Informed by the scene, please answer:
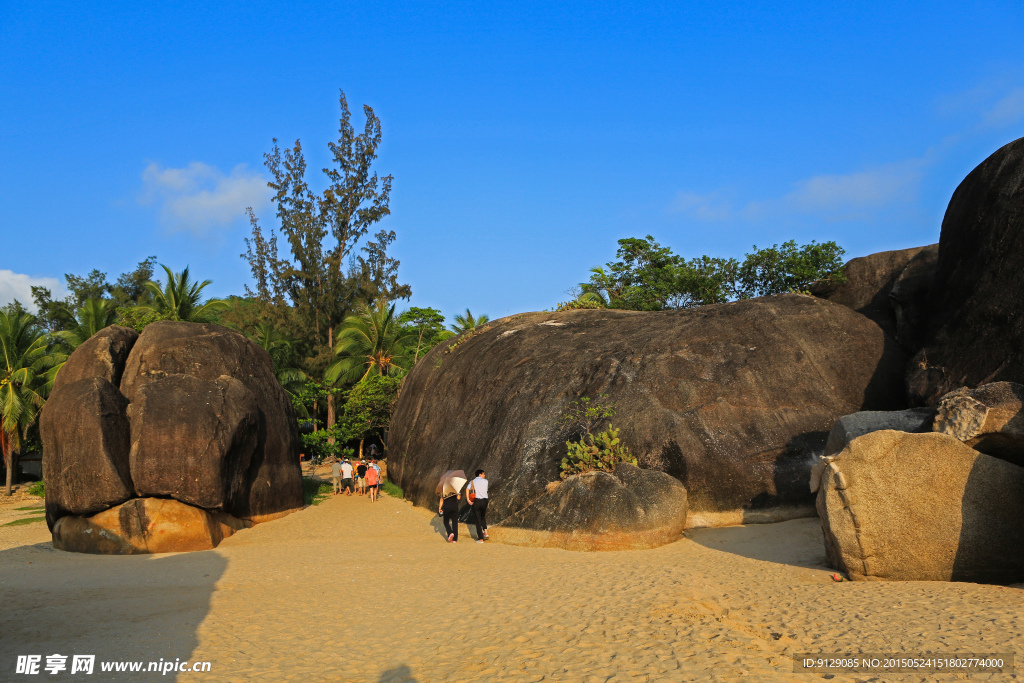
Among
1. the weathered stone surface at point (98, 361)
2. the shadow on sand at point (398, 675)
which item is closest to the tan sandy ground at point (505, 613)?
the shadow on sand at point (398, 675)

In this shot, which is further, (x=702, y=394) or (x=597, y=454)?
(x=702, y=394)

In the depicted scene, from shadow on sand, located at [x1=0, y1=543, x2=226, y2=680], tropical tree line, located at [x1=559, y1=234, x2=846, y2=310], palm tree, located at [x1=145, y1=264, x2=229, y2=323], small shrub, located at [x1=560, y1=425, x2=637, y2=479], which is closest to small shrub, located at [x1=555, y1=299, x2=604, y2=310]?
tropical tree line, located at [x1=559, y1=234, x2=846, y2=310]

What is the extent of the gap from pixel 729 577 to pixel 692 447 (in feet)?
11.0

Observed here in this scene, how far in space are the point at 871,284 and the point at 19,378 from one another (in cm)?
3184

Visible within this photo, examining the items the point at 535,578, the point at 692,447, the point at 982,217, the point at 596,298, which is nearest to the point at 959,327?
the point at 982,217

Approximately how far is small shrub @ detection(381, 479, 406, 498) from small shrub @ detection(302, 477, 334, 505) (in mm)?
1827

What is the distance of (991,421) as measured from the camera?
7.83m

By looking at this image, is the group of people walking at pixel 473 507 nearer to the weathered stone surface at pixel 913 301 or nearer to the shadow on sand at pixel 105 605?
the shadow on sand at pixel 105 605

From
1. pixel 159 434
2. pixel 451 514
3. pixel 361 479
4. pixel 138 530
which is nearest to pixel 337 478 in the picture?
pixel 361 479

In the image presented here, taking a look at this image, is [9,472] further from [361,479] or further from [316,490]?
[361,479]

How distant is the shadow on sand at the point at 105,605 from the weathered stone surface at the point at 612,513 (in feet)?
17.7

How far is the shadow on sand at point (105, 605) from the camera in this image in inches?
271

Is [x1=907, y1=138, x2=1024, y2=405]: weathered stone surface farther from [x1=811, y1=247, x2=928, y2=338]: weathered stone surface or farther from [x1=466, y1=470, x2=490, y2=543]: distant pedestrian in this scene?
[x1=466, y1=470, x2=490, y2=543]: distant pedestrian

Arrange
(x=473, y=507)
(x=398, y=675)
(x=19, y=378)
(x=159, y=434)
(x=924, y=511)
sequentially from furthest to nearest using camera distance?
(x=19, y=378) < (x=159, y=434) < (x=473, y=507) < (x=924, y=511) < (x=398, y=675)
